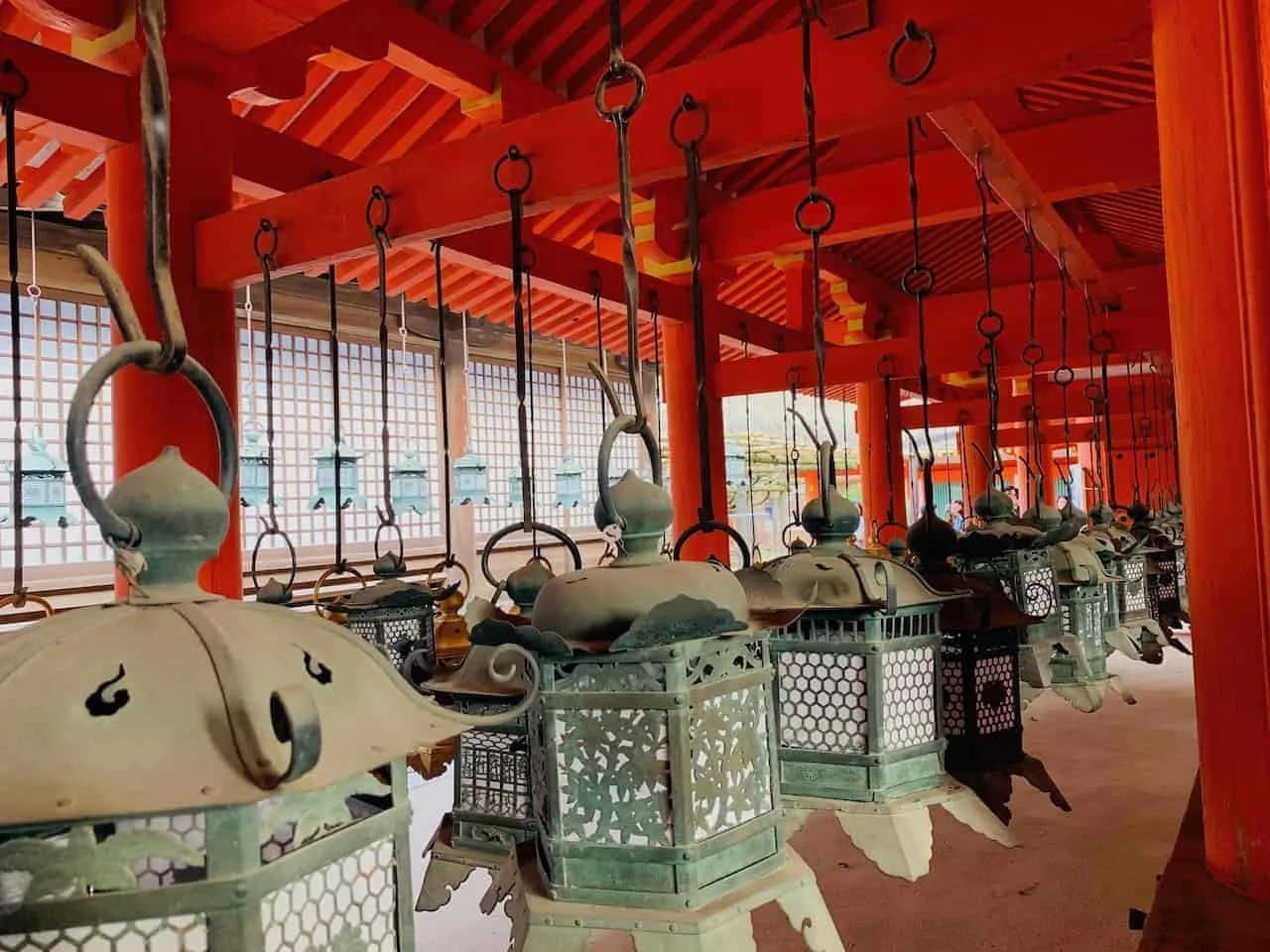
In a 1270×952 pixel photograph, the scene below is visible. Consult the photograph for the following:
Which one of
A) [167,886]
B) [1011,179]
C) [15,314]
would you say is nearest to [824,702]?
[167,886]

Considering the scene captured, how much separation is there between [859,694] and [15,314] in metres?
1.44

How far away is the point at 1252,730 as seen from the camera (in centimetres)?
103

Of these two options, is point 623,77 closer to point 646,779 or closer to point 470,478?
point 646,779

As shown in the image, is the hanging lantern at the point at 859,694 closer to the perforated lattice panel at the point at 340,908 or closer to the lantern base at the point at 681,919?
the lantern base at the point at 681,919

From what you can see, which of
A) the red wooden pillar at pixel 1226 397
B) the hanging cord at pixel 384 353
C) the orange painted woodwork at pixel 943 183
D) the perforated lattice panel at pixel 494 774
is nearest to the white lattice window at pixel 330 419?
the orange painted woodwork at pixel 943 183

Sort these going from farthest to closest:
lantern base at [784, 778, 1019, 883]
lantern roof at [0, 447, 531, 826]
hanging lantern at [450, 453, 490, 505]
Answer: hanging lantern at [450, 453, 490, 505], lantern base at [784, 778, 1019, 883], lantern roof at [0, 447, 531, 826]

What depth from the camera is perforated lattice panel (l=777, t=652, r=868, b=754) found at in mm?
1157

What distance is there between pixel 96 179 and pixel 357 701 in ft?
10.9

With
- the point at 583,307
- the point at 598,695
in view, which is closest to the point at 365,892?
the point at 598,695

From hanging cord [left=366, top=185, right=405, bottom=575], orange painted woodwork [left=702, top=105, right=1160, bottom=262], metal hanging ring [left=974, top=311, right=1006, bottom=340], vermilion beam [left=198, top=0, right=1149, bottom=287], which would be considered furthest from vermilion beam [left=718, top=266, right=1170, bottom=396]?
hanging cord [left=366, top=185, right=405, bottom=575]

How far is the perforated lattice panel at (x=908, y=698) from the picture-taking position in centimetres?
116

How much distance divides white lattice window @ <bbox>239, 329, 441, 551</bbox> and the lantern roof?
14.7 feet

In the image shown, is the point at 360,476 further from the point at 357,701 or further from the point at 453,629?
the point at 357,701

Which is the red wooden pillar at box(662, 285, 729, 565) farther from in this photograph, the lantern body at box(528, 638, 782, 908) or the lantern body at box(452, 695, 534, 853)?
the lantern body at box(528, 638, 782, 908)
